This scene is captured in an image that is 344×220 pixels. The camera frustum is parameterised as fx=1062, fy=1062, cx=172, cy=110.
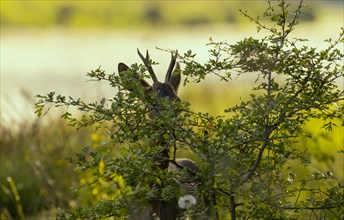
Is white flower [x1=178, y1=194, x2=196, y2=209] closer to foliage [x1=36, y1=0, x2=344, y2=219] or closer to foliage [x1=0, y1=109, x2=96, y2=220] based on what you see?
foliage [x1=36, y1=0, x2=344, y2=219]

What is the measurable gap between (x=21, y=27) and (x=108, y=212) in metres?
34.5

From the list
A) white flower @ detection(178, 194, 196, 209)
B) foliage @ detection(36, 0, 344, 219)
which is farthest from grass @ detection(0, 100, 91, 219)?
white flower @ detection(178, 194, 196, 209)

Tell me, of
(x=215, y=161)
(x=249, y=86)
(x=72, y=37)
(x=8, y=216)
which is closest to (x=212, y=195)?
(x=215, y=161)

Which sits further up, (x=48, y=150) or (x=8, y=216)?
(x=48, y=150)

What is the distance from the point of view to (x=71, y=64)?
2725cm

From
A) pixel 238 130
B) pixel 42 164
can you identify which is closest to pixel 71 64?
pixel 42 164

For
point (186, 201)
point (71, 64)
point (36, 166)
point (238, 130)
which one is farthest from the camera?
point (71, 64)

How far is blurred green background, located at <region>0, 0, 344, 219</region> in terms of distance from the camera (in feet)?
36.0

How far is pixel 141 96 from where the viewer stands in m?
6.21

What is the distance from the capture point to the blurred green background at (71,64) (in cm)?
1098

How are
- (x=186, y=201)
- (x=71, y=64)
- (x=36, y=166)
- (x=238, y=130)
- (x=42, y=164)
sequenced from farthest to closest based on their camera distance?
(x=71, y=64) → (x=42, y=164) → (x=36, y=166) → (x=238, y=130) → (x=186, y=201)

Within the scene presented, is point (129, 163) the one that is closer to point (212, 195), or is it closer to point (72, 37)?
point (212, 195)

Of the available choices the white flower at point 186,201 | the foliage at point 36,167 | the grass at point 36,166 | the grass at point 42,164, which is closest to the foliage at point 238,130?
the white flower at point 186,201

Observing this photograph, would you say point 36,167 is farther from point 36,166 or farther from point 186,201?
point 186,201
